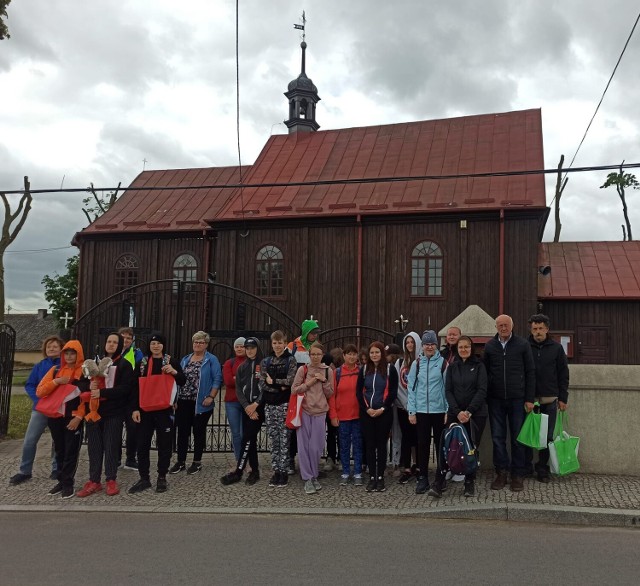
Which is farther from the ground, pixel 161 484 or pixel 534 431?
pixel 534 431

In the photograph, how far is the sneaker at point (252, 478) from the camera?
24.9 feet

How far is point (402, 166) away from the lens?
22.6 metres

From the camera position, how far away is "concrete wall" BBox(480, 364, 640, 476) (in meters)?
7.70

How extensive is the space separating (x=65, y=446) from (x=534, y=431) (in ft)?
17.9

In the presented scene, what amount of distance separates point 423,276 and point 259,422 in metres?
13.5

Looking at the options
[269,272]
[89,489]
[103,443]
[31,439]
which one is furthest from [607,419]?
[269,272]

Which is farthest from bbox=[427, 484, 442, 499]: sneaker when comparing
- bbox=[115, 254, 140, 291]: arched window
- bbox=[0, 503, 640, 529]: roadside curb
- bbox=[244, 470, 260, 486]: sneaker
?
bbox=[115, 254, 140, 291]: arched window

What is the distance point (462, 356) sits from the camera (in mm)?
6879

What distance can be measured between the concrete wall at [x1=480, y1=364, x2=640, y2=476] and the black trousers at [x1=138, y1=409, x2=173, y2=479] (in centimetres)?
503

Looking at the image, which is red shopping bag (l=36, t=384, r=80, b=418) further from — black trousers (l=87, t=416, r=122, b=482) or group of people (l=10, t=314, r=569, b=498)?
black trousers (l=87, t=416, r=122, b=482)

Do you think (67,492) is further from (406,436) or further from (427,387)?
(427,387)

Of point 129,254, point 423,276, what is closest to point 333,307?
point 423,276

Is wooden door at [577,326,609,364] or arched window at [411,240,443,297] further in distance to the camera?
arched window at [411,240,443,297]

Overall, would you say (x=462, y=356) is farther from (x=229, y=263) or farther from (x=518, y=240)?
(x=229, y=263)
